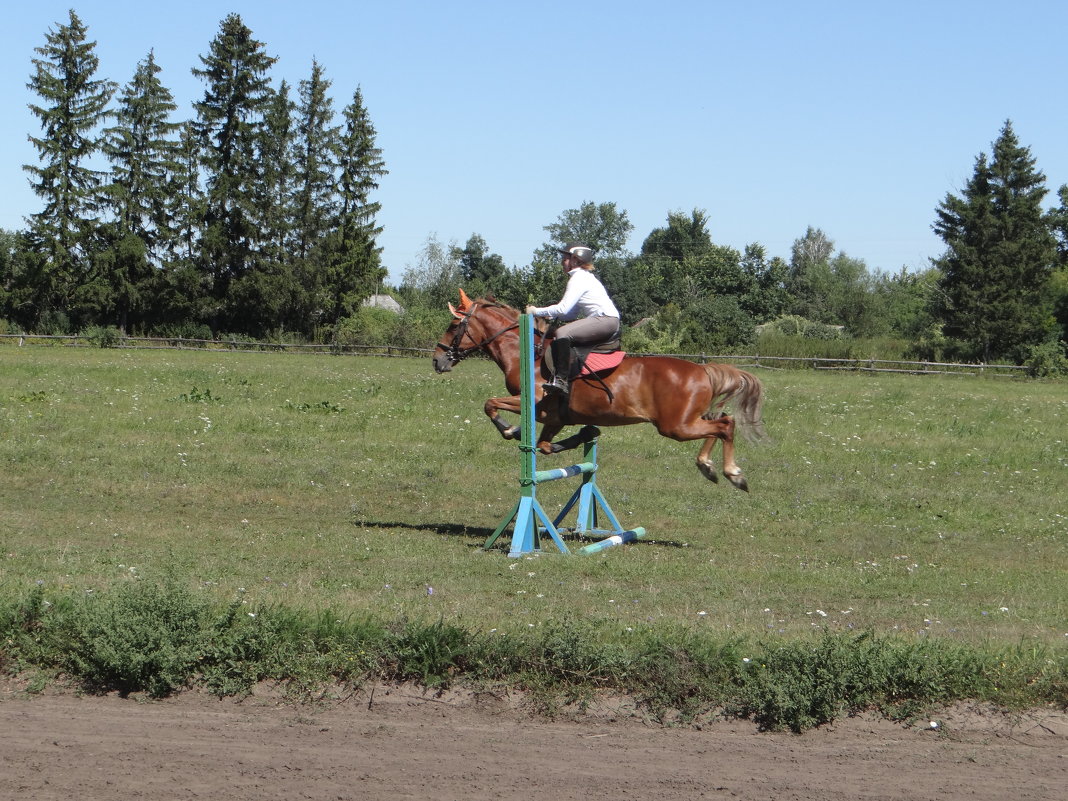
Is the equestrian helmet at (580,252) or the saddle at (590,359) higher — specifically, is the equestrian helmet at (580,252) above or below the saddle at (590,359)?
above

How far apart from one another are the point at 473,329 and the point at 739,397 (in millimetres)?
3340

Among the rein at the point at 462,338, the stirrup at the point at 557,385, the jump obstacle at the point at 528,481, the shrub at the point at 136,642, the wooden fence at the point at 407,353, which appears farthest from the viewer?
the wooden fence at the point at 407,353

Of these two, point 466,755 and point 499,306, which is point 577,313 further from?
point 466,755

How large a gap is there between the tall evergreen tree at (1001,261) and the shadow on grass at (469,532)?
202 feet

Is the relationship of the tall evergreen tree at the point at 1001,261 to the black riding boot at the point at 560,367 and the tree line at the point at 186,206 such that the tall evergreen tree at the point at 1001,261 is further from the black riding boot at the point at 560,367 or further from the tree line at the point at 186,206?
the black riding boot at the point at 560,367

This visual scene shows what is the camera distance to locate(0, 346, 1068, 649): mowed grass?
975cm

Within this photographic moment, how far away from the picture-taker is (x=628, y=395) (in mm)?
13203

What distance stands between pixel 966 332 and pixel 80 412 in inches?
2377

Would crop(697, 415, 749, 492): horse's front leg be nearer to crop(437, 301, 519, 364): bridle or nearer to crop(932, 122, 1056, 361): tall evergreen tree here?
crop(437, 301, 519, 364): bridle

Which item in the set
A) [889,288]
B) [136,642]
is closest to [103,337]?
[136,642]

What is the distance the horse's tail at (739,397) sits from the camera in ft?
44.3

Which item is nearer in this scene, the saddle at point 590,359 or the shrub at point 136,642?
the shrub at point 136,642

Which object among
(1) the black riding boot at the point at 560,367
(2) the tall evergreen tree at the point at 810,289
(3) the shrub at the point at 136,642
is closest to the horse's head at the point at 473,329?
(1) the black riding boot at the point at 560,367

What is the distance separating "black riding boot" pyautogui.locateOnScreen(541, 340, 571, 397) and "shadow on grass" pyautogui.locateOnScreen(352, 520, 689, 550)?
6.24 ft
